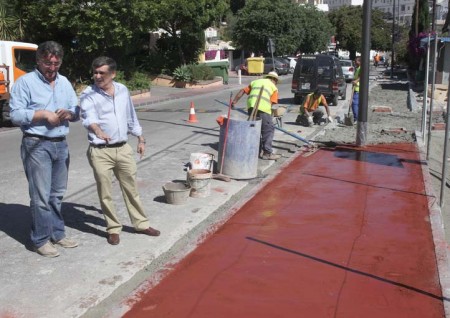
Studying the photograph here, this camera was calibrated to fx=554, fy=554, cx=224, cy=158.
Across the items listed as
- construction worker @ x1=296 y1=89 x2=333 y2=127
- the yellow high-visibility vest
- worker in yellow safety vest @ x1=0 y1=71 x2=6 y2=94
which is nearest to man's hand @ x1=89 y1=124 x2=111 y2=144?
the yellow high-visibility vest

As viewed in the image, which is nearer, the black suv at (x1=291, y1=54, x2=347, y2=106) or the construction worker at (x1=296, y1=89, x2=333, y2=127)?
the construction worker at (x1=296, y1=89, x2=333, y2=127)

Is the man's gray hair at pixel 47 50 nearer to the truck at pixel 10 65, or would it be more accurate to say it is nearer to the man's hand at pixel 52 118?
the man's hand at pixel 52 118

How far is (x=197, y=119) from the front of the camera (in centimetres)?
1662

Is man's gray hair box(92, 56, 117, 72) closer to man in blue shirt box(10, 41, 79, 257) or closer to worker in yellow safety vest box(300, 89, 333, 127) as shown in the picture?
man in blue shirt box(10, 41, 79, 257)

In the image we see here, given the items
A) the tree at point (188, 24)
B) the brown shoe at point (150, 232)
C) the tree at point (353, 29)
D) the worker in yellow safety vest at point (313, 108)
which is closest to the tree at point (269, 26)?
the tree at point (188, 24)

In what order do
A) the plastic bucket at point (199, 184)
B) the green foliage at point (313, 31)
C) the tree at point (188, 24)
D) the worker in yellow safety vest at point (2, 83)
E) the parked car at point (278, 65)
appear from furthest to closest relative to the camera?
1. the green foliage at point (313, 31)
2. the parked car at point (278, 65)
3. the tree at point (188, 24)
4. the worker in yellow safety vest at point (2, 83)
5. the plastic bucket at point (199, 184)

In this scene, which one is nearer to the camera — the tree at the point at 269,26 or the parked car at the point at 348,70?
the parked car at the point at 348,70

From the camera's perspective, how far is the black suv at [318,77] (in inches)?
795

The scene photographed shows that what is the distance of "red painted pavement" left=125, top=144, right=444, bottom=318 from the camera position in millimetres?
4254

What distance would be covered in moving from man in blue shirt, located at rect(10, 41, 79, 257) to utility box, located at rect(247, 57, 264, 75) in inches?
1474

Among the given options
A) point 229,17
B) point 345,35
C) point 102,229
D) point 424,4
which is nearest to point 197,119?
point 102,229

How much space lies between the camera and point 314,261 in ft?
17.0

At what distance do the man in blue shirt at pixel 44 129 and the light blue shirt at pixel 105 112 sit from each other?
0.37 feet

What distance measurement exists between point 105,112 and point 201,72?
27.3 metres
